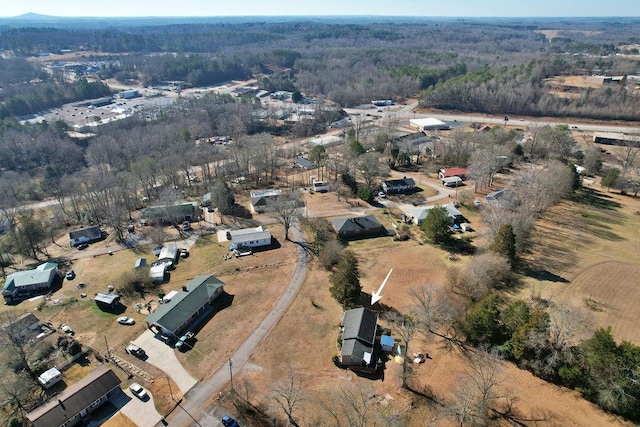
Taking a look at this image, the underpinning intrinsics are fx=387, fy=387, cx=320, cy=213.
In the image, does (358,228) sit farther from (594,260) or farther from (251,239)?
(594,260)

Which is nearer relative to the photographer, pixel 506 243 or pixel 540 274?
pixel 506 243

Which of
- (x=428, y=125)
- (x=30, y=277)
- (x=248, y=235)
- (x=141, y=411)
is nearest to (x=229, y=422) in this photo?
(x=141, y=411)

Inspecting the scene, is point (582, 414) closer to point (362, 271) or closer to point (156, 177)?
point (362, 271)

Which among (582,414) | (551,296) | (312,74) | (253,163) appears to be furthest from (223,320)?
(312,74)

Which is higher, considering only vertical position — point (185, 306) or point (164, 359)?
point (185, 306)

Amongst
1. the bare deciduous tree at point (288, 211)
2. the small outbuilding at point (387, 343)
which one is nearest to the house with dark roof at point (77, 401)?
the small outbuilding at point (387, 343)

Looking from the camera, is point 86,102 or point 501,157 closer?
point 501,157

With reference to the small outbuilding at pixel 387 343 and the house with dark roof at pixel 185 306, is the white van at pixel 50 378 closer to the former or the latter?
the house with dark roof at pixel 185 306
